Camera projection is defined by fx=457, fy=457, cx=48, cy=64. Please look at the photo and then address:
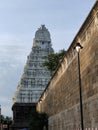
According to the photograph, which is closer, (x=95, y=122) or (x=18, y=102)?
(x=95, y=122)

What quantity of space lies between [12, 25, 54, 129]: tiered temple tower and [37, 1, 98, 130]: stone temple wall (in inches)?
2714

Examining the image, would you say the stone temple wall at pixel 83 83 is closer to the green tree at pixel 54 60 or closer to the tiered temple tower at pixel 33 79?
the green tree at pixel 54 60

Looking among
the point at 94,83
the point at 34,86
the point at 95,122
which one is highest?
the point at 34,86

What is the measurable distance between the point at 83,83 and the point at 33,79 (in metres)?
94.1

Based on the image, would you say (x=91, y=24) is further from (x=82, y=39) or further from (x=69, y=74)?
(x=69, y=74)

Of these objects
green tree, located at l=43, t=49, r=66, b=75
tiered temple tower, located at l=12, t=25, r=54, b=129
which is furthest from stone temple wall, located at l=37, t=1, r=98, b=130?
tiered temple tower, located at l=12, t=25, r=54, b=129

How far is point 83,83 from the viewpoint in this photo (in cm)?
2628

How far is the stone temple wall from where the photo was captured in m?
23.4

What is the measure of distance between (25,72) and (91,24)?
94678 millimetres

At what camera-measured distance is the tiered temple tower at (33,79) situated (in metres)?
110

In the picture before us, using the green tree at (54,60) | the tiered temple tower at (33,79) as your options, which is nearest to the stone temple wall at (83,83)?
the green tree at (54,60)

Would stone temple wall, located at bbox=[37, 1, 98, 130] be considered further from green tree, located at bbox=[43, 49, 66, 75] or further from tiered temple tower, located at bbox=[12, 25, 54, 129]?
tiered temple tower, located at bbox=[12, 25, 54, 129]

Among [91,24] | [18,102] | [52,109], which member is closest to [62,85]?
[52,109]

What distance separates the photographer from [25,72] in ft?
389
